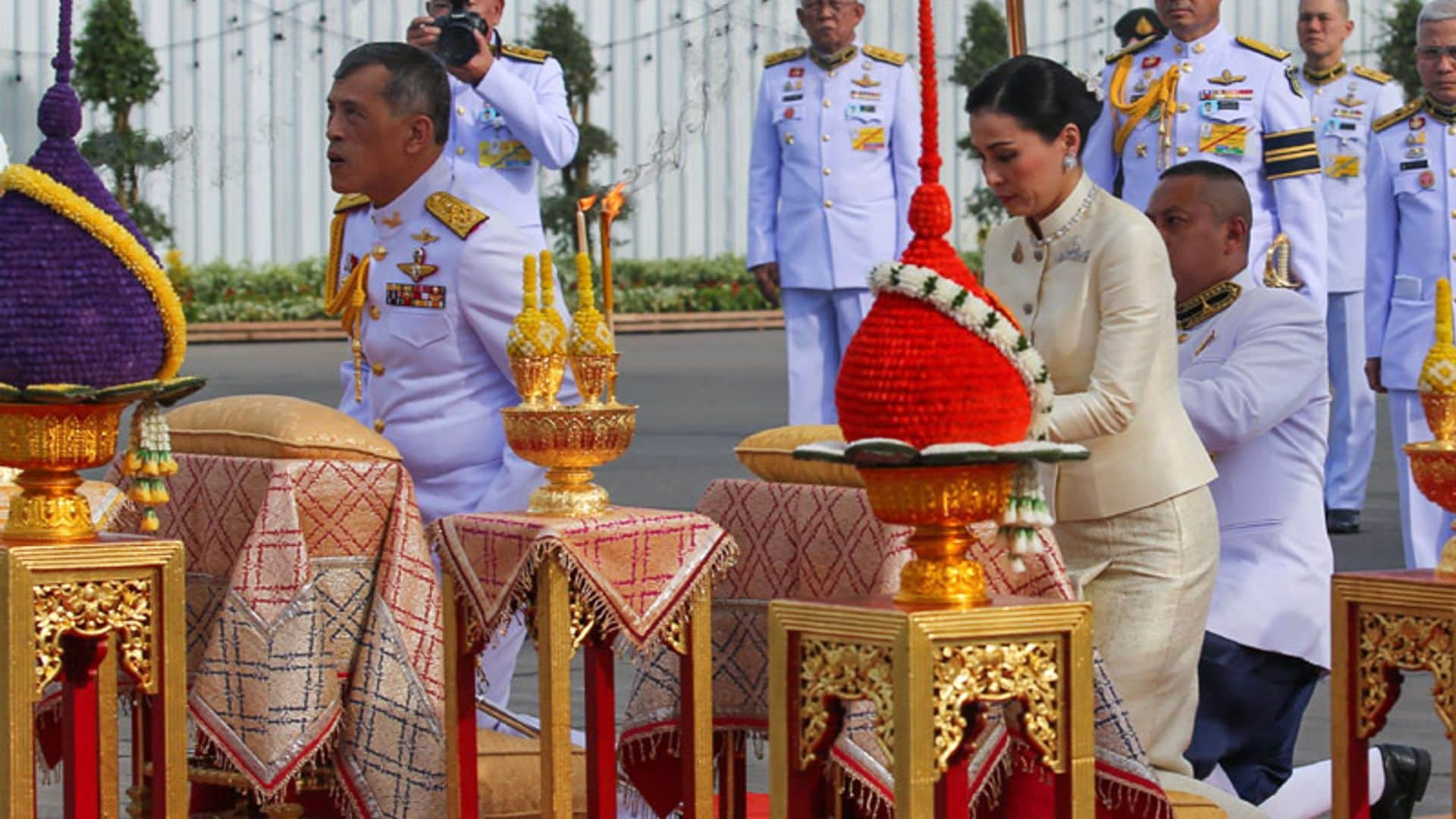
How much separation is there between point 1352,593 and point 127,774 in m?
2.76

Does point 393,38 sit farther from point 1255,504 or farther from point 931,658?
point 931,658

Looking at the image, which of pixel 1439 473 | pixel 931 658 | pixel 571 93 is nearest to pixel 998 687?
pixel 931 658

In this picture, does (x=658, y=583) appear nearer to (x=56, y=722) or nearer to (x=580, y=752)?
(x=580, y=752)

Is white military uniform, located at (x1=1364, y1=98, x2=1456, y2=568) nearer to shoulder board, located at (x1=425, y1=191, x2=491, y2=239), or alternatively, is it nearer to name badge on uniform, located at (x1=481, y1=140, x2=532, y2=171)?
name badge on uniform, located at (x1=481, y1=140, x2=532, y2=171)

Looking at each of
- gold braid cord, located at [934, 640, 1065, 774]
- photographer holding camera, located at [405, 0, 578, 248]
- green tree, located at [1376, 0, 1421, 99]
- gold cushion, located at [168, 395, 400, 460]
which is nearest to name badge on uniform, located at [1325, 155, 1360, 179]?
photographer holding camera, located at [405, 0, 578, 248]

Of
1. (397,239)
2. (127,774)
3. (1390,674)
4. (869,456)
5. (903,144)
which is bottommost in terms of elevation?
(127,774)

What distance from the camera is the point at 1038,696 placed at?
3301 mm

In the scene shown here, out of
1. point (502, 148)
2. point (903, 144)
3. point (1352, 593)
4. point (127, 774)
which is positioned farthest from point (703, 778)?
point (903, 144)

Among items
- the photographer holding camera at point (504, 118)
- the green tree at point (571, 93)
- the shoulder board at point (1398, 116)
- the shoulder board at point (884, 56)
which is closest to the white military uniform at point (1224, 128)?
the shoulder board at point (1398, 116)

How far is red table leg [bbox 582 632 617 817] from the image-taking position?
4262 mm

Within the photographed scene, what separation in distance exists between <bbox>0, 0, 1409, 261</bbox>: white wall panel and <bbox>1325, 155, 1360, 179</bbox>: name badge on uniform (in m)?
12.2

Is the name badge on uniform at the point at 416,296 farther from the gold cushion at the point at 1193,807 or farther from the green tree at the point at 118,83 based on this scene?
the green tree at the point at 118,83

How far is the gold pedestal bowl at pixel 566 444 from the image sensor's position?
4.29 metres

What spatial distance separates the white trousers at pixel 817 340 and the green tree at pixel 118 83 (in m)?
12.8
